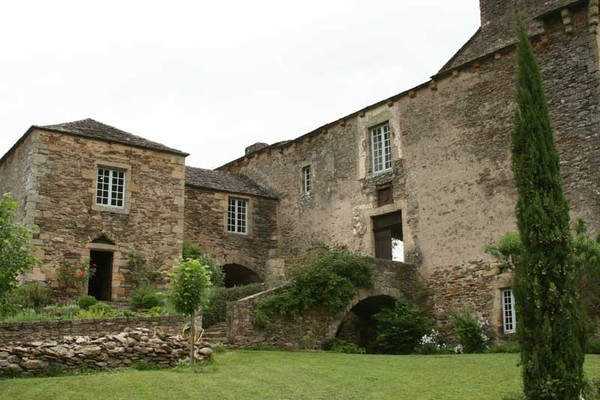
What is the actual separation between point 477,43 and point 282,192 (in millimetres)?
7944

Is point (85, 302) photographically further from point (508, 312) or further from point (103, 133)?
point (508, 312)

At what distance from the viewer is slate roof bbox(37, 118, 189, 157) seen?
18.7 m

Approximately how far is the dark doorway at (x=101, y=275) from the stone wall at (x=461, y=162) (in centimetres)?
641

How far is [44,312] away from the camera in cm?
1510

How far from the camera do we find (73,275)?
1753 cm

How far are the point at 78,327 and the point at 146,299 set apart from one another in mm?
3610

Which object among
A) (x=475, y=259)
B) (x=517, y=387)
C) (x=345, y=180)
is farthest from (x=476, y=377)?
(x=345, y=180)

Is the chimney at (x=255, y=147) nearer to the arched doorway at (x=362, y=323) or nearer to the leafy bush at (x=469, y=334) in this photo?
the arched doorway at (x=362, y=323)

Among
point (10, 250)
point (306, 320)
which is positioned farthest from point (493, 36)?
point (10, 250)

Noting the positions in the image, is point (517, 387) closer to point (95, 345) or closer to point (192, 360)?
point (192, 360)

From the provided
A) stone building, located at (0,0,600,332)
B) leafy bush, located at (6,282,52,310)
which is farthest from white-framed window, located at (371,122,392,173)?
leafy bush, located at (6,282,52,310)

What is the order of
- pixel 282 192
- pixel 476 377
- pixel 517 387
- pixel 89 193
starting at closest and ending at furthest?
pixel 517 387
pixel 476 377
pixel 89 193
pixel 282 192

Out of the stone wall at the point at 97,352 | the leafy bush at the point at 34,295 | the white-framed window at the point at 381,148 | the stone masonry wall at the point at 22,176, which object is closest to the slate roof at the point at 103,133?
the stone masonry wall at the point at 22,176

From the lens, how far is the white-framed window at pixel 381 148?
20.0 metres
